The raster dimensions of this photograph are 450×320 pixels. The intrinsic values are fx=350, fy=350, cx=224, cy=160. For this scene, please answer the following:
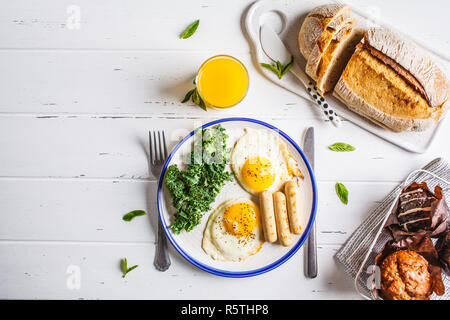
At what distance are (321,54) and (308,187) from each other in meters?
0.65

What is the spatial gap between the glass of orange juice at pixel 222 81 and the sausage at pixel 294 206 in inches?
19.7

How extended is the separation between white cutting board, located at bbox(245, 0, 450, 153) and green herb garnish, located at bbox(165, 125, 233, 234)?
462 millimetres

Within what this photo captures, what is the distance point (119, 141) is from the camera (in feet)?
6.11

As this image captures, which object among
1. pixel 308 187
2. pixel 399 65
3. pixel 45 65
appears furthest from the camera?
pixel 45 65

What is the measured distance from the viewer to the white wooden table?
6.04 feet

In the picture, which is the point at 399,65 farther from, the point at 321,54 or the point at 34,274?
the point at 34,274

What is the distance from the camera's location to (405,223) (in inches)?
66.3

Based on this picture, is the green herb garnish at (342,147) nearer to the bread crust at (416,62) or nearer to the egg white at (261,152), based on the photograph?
the egg white at (261,152)

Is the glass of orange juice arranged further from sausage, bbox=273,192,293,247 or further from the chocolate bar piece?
the chocolate bar piece

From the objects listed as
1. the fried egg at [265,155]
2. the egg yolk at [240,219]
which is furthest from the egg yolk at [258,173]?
the egg yolk at [240,219]

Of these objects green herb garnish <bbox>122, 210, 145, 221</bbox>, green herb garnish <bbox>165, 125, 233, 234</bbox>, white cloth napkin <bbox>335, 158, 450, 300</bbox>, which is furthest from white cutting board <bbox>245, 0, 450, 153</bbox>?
green herb garnish <bbox>122, 210, 145, 221</bbox>

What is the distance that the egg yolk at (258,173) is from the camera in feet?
5.69

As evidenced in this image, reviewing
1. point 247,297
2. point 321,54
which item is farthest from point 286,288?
point 321,54

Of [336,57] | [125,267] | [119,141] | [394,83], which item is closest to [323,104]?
[336,57]
